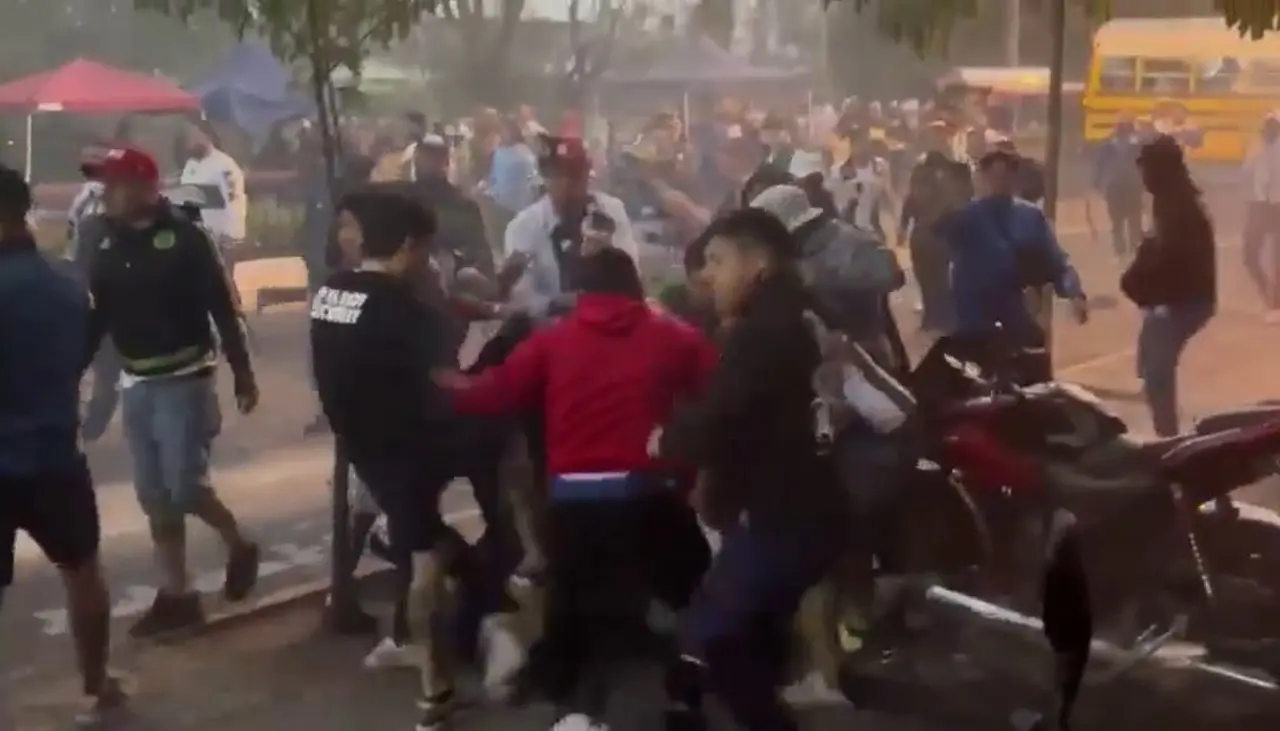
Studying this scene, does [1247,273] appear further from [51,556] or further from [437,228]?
[51,556]

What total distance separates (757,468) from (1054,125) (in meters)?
0.71

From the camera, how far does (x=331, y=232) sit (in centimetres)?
258

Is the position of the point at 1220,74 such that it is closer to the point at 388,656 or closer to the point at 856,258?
the point at 856,258

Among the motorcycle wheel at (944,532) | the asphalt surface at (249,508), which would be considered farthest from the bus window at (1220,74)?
the motorcycle wheel at (944,532)

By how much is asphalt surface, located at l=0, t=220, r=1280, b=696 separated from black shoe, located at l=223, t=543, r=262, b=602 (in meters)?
0.02

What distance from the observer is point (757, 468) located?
2.37 metres

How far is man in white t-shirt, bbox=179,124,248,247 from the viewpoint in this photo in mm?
2631

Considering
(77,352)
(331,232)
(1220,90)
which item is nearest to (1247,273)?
(1220,90)

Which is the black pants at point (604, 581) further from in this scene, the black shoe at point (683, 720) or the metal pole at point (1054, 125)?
the metal pole at point (1054, 125)

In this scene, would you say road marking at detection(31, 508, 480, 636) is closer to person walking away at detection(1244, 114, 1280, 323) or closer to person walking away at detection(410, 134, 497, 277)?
person walking away at detection(410, 134, 497, 277)

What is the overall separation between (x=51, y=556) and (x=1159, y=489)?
1815 mm

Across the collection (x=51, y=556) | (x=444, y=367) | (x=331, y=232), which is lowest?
(x=51, y=556)

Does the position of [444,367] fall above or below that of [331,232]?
below

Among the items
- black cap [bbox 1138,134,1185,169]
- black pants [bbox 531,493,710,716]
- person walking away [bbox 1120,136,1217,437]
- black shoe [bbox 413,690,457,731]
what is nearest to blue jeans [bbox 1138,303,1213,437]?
person walking away [bbox 1120,136,1217,437]
